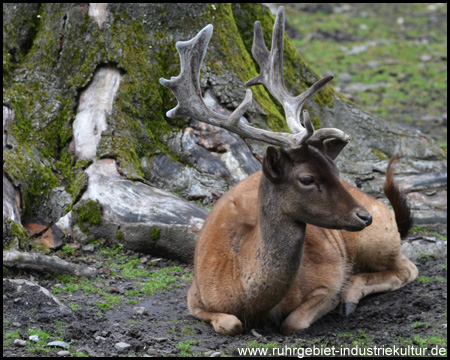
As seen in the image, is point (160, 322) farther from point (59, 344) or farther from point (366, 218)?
point (366, 218)

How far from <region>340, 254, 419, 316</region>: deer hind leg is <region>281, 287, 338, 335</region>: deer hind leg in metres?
0.32

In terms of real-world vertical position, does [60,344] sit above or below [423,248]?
below

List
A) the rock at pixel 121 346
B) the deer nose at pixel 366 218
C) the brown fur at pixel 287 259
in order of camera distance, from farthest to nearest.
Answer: the brown fur at pixel 287 259, the deer nose at pixel 366 218, the rock at pixel 121 346

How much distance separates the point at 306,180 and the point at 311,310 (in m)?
1.40

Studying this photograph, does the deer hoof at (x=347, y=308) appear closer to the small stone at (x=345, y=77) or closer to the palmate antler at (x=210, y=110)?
the palmate antler at (x=210, y=110)

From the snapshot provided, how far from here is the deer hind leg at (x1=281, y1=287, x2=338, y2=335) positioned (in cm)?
588

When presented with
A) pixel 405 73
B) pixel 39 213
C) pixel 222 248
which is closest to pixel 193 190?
pixel 39 213

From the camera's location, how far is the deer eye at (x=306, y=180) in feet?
17.3

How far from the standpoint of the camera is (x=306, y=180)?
→ 17.4 feet

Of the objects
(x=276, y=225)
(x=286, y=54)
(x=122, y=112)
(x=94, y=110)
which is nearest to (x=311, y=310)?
(x=276, y=225)

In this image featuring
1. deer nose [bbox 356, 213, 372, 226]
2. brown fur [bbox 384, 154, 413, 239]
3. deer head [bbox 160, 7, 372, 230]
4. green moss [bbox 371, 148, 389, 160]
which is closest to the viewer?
deer nose [bbox 356, 213, 372, 226]

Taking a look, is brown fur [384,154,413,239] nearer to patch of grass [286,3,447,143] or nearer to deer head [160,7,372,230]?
deer head [160,7,372,230]

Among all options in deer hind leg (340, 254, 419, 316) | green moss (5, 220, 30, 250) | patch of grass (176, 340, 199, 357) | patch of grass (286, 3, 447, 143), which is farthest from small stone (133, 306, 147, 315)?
patch of grass (286, 3, 447, 143)

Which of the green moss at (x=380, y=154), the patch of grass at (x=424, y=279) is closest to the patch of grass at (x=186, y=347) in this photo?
the patch of grass at (x=424, y=279)
